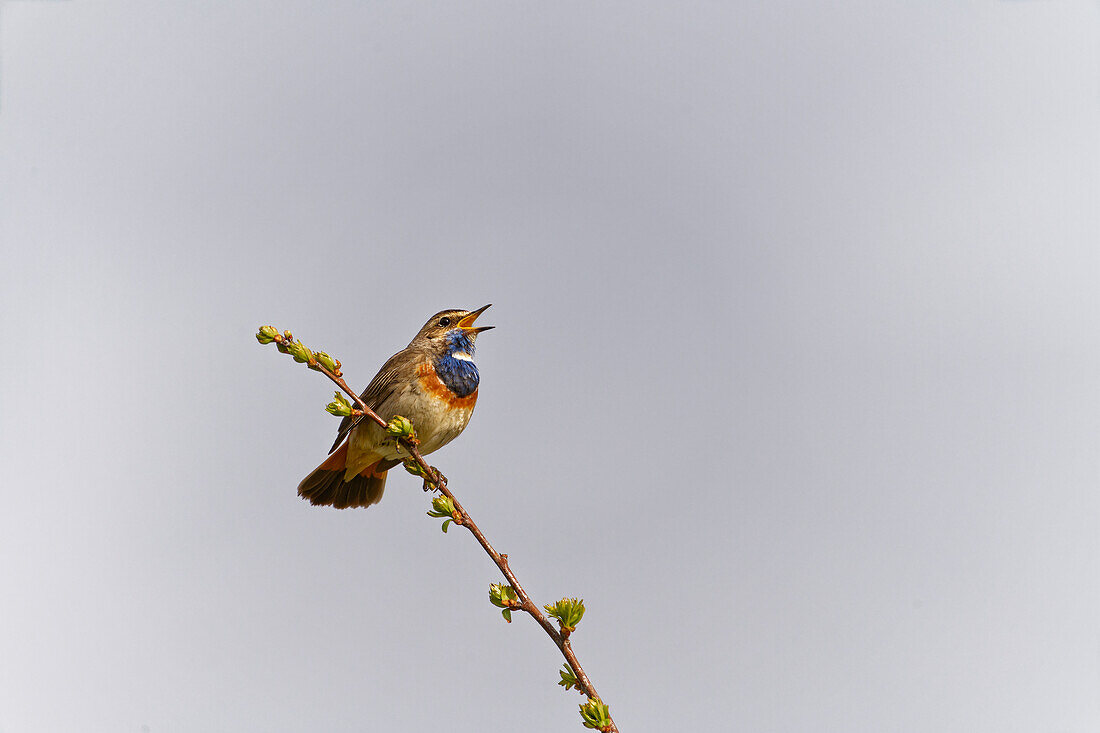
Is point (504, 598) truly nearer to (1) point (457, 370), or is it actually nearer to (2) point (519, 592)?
(2) point (519, 592)

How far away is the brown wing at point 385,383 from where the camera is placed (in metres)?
8.93

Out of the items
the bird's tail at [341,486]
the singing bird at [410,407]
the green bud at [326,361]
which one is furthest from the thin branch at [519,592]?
the bird's tail at [341,486]

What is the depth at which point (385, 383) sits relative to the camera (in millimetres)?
9164

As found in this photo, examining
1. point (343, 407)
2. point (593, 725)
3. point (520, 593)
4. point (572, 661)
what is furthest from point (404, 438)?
point (593, 725)

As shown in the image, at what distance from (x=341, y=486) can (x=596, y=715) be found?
6279 mm

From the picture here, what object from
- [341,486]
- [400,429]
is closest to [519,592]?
[400,429]

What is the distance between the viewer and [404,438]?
5.35 meters

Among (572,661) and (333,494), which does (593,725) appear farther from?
(333,494)

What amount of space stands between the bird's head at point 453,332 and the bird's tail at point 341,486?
54.3 inches

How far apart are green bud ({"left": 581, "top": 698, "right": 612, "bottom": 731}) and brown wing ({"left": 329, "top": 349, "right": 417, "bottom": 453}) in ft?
17.6

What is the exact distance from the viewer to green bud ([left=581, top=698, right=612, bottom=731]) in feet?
11.8

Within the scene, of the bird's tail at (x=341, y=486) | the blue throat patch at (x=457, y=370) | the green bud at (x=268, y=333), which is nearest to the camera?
the green bud at (x=268, y=333)

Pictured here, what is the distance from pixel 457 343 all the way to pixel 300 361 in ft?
14.9

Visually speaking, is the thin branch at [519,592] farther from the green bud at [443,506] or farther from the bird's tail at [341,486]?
the bird's tail at [341,486]
